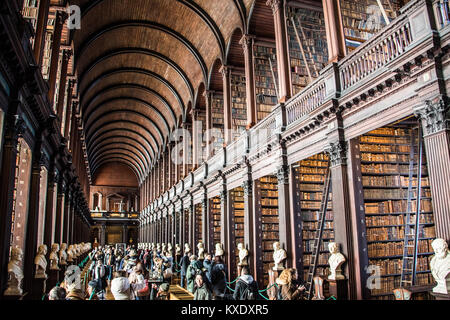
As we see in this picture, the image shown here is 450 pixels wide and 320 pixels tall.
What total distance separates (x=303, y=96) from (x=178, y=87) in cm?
1295

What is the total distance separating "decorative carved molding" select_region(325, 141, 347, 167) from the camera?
21.1 feet

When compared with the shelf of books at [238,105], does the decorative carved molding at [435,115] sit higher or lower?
lower

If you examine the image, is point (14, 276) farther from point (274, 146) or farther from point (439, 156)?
point (439, 156)

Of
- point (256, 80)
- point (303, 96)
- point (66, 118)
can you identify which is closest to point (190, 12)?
point (256, 80)

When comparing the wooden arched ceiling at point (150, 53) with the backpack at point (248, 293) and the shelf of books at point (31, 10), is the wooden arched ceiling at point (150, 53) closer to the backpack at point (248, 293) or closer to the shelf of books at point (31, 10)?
the shelf of books at point (31, 10)

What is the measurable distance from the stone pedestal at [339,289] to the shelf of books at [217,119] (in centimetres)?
994

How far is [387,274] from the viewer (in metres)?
6.20

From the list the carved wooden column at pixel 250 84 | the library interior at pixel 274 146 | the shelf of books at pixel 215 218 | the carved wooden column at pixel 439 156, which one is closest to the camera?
the carved wooden column at pixel 439 156

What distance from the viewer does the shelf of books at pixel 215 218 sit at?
45.6 feet

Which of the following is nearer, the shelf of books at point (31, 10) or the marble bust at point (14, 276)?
the marble bust at point (14, 276)

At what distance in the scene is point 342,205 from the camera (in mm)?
6227

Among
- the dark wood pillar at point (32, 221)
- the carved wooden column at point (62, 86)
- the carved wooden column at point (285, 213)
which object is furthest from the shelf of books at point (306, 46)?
the carved wooden column at point (62, 86)

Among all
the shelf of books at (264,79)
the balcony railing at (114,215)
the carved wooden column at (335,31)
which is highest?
the shelf of books at (264,79)

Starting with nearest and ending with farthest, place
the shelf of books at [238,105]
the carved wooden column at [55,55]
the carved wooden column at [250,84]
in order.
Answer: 1. the carved wooden column at [55,55]
2. the carved wooden column at [250,84]
3. the shelf of books at [238,105]
